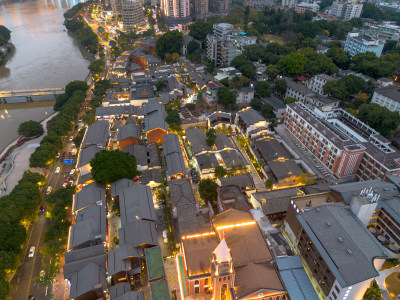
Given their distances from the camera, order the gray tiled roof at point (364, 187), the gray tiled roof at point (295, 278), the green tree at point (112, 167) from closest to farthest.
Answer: the gray tiled roof at point (295, 278), the gray tiled roof at point (364, 187), the green tree at point (112, 167)

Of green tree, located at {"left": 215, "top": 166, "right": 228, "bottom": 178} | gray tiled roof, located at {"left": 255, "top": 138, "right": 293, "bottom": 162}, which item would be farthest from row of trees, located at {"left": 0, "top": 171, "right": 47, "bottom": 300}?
gray tiled roof, located at {"left": 255, "top": 138, "right": 293, "bottom": 162}

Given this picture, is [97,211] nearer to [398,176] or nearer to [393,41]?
[398,176]

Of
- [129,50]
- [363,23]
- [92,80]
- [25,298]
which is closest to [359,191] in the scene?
[25,298]

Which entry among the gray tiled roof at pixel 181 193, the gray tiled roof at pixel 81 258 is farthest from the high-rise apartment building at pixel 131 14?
the gray tiled roof at pixel 81 258

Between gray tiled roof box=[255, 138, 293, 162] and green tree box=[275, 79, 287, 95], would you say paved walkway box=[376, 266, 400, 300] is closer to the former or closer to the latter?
gray tiled roof box=[255, 138, 293, 162]

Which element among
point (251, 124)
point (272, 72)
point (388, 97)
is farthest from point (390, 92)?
point (251, 124)

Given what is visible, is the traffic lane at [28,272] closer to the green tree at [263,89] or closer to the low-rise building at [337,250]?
the low-rise building at [337,250]
